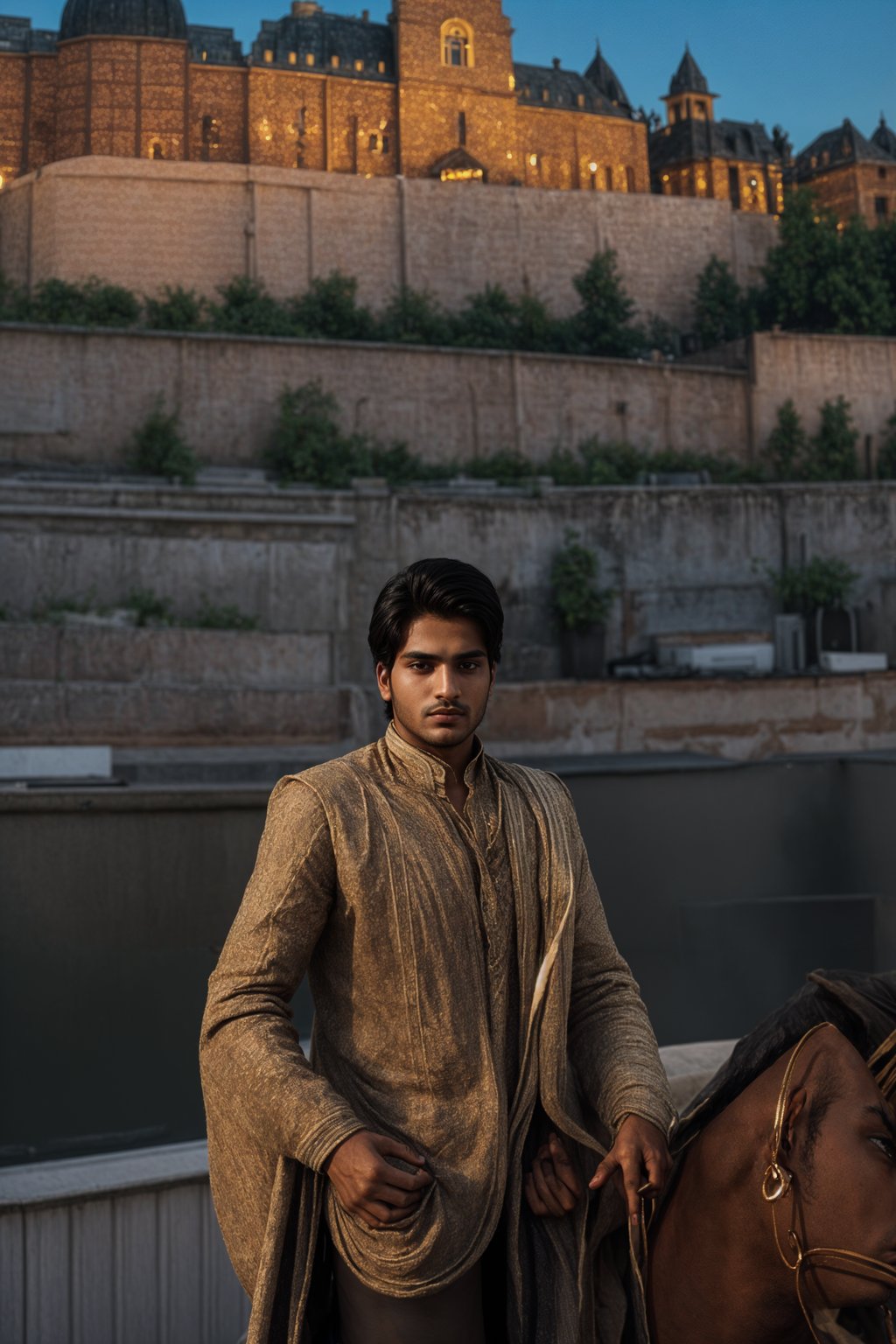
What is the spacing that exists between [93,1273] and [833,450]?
29.1m

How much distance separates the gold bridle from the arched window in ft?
145

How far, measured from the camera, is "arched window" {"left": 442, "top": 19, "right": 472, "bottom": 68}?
137 ft

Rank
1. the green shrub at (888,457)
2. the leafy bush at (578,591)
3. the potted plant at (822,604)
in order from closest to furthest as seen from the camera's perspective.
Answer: the leafy bush at (578,591)
the potted plant at (822,604)
the green shrub at (888,457)

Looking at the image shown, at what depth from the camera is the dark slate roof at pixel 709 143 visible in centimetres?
4772

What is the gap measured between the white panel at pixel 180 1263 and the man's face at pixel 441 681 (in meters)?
1.92

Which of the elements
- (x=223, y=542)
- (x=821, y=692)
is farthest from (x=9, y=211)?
(x=821, y=692)

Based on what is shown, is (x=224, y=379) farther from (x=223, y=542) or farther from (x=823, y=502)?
(x=823, y=502)

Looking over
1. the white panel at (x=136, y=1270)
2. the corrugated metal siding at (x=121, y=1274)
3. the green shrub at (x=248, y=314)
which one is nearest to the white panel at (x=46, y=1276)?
the corrugated metal siding at (x=121, y=1274)

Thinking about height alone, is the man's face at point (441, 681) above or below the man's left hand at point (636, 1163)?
above

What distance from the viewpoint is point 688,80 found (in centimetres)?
4919

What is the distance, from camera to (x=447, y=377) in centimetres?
2862

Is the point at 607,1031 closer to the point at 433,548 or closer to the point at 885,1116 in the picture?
the point at 885,1116

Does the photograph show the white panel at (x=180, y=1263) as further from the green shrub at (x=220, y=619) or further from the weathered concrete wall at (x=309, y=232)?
the weathered concrete wall at (x=309, y=232)

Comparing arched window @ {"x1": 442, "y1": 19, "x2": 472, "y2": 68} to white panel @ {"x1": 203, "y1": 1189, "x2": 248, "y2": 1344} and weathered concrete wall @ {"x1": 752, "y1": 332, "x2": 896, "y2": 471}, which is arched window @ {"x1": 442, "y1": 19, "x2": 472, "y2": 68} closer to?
weathered concrete wall @ {"x1": 752, "y1": 332, "x2": 896, "y2": 471}
